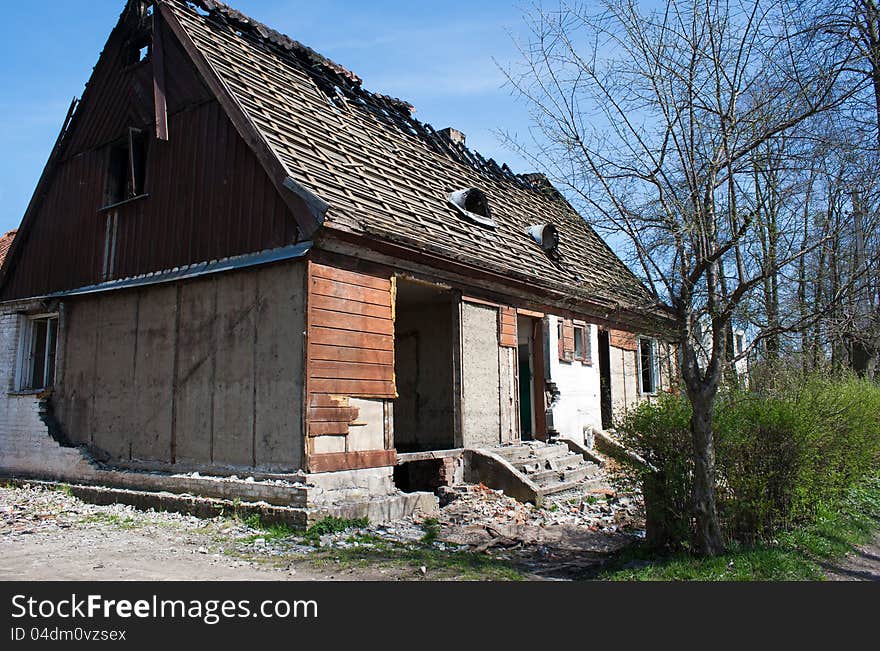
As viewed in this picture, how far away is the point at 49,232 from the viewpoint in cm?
1516

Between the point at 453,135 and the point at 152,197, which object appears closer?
the point at 152,197

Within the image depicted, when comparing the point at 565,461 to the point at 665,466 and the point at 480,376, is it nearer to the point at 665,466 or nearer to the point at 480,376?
the point at 480,376

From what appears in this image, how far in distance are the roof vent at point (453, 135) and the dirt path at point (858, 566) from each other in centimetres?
1426

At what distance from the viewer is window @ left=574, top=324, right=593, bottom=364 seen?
16.8m

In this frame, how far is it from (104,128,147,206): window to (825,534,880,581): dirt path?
13003 mm

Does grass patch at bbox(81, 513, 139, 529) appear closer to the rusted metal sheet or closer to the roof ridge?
the rusted metal sheet

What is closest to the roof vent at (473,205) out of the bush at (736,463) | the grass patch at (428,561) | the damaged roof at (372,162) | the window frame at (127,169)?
the damaged roof at (372,162)

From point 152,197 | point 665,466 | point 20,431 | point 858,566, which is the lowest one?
point 858,566

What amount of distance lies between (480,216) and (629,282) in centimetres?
747

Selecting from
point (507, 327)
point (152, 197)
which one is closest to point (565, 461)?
point (507, 327)

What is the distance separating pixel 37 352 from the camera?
1495cm

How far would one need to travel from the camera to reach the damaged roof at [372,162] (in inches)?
402

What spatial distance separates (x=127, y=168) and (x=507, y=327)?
880cm

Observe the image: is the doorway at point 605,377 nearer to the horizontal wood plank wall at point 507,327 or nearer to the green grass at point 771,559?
the horizontal wood plank wall at point 507,327
